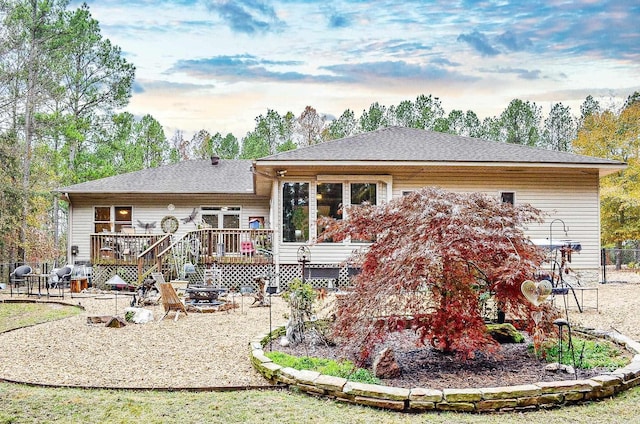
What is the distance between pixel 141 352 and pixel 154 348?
0.24 meters

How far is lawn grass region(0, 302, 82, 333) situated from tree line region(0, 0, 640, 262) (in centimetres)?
496

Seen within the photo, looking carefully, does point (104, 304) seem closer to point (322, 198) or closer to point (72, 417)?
point (322, 198)

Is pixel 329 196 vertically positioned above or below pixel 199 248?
above

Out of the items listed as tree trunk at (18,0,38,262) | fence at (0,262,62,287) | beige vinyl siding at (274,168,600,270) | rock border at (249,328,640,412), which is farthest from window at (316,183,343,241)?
tree trunk at (18,0,38,262)

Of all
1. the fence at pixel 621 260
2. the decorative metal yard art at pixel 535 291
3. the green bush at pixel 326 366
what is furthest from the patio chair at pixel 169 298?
the fence at pixel 621 260

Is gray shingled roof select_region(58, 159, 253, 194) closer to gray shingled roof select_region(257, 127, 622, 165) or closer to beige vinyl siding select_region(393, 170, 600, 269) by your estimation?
gray shingled roof select_region(257, 127, 622, 165)

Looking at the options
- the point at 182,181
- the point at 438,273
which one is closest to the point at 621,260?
the point at 182,181

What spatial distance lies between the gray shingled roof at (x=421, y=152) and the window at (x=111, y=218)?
26.0ft

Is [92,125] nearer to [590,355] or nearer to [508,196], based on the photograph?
[508,196]

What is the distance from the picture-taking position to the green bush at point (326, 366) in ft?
15.5

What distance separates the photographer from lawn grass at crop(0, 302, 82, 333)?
9070mm

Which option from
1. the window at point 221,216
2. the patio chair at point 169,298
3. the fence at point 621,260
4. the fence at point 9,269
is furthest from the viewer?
the fence at point 621,260

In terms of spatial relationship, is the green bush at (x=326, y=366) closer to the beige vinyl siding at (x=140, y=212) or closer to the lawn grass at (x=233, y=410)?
the lawn grass at (x=233, y=410)

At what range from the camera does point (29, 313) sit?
33.7 feet
